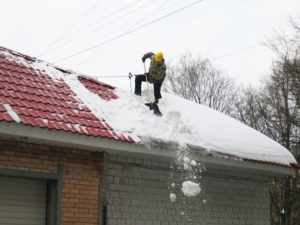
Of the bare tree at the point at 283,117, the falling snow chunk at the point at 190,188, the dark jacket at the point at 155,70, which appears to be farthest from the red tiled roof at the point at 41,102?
the bare tree at the point at 283,117

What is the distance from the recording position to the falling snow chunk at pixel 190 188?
9.37 metres

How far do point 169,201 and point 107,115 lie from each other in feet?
7.19

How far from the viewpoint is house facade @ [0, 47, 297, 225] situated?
7211mm

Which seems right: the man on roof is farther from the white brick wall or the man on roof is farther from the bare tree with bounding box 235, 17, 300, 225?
the bare tree with bounding box 235, 17, 300, 225

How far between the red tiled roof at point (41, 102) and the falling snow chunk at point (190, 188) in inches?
77.4

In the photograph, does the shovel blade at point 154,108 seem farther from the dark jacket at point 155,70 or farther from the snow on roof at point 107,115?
the dark jacket at point 155,70

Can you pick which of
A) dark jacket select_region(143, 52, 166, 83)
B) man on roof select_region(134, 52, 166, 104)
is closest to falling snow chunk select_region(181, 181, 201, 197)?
man on roof select_region(134, 52, 166, 104)

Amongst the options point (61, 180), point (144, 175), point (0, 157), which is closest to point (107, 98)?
point (144, 175)

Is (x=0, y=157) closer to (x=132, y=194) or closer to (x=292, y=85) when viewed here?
(x=132, y=194)

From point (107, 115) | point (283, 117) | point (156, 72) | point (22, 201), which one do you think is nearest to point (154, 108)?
point (156, 72)

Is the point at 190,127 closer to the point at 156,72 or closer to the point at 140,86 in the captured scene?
the point at 156,72

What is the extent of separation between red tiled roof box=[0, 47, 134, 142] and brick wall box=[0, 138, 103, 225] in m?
0.54

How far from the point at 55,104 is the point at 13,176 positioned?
1.34m

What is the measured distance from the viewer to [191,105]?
12.2 meters
